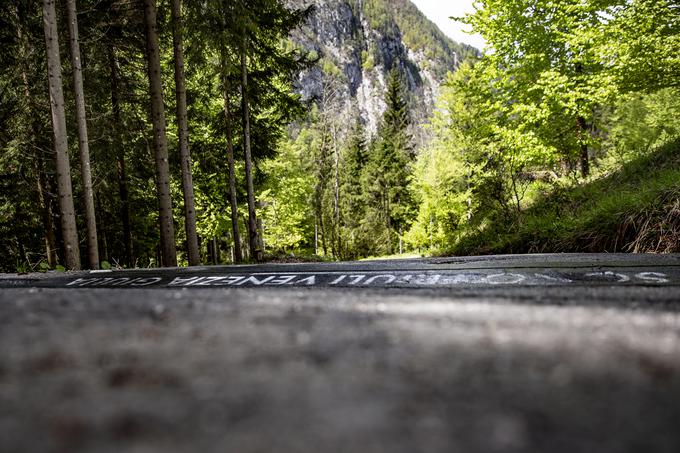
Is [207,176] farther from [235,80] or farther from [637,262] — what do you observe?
[637,262]

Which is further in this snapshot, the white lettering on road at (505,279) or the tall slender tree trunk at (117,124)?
the tall slender tree trunk at (117,124)

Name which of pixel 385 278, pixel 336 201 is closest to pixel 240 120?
pixel 385 278

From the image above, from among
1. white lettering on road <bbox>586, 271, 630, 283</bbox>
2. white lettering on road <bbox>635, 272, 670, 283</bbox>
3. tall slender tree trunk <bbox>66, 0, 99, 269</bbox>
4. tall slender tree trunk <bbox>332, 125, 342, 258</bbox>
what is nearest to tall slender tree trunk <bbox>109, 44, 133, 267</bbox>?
tall slender tree trunk <bbox>66, 0, 99, 269</bbox>

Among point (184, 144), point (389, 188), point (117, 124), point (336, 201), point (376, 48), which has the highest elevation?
point (376, 48)

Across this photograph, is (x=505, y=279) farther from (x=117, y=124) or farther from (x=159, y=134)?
(x=117, y=124)

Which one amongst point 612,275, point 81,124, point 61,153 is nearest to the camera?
point 612,275

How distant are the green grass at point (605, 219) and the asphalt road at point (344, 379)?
20.8 feet

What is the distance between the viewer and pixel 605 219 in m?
6.60

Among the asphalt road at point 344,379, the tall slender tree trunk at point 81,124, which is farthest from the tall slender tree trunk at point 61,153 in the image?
the asphalt road at point 344,379

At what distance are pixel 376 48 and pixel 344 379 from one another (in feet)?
547

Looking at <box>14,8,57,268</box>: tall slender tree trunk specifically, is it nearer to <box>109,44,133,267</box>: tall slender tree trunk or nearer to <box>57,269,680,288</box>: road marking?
<box>109,44,133,267</box>: tall slender tree trunk

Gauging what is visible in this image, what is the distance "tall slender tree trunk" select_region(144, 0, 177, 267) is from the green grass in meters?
7.86

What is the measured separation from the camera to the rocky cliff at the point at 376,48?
127500 mm

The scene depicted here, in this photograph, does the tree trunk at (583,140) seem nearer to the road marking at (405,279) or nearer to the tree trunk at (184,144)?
the road marking at (405,279)
